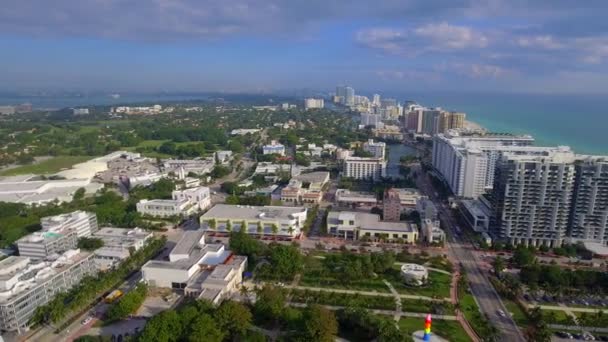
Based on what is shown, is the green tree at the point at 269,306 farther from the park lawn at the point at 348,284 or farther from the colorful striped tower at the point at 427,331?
the colorful striped tower at the point at 427,331

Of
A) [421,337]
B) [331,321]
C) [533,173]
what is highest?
[533,173]

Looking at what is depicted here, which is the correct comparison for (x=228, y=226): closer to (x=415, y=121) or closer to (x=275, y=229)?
(x=275, y=229)

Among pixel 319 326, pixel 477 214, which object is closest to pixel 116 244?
pixel 319 326

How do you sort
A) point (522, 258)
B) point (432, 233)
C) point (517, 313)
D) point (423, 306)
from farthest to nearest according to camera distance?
1. point (432, 233)
2. point (522, 258)
3. point (423, 306)
4. point (517, 313)

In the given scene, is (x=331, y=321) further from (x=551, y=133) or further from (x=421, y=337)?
(x=551, y=133)

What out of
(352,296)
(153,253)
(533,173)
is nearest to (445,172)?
(533,173)

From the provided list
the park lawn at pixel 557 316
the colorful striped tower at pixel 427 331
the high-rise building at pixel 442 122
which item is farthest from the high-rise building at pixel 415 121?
the colorful striped tower at pixel 427 331
